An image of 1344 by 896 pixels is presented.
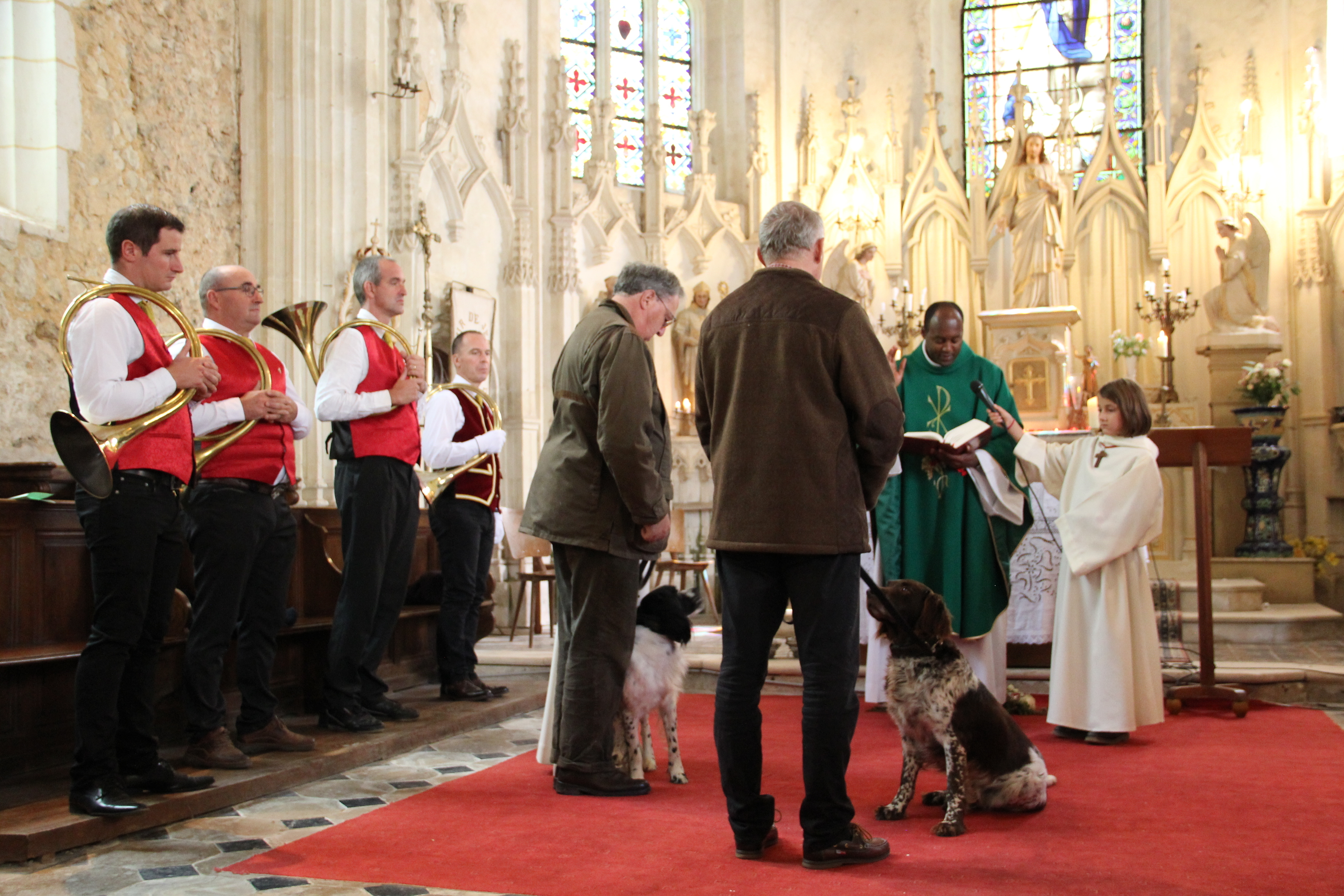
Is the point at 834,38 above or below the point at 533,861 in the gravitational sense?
above

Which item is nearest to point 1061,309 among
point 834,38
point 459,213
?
point 834,38

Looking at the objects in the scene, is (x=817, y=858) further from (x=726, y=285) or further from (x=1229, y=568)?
(x=726, y=285)

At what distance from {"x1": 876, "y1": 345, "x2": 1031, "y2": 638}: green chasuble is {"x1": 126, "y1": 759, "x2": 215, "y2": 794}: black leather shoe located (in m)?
3.02

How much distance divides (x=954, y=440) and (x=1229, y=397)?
8634 mm

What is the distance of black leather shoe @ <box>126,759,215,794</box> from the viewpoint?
371 centimetres

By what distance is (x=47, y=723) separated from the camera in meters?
4.08

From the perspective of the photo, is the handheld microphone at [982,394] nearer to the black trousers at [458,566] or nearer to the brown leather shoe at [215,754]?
the black trousers at [458,566]

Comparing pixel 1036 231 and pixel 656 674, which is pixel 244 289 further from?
pixel 1036 231

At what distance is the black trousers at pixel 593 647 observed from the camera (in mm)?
3914

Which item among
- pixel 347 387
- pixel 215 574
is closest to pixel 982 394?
pixel 347 387

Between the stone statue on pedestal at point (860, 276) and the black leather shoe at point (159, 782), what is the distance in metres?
10.5

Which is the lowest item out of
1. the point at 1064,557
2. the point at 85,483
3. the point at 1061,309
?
the point at 1064,557

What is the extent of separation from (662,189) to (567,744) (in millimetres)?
10063

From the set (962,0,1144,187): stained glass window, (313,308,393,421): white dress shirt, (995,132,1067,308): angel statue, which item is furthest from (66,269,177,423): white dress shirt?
(962,0,1144,187): stained glass window
